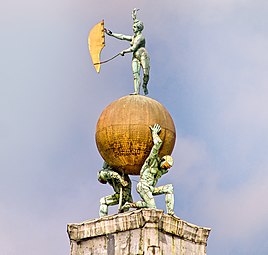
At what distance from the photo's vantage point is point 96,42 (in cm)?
3331

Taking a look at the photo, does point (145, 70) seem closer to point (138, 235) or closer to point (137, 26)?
point (137, 26)

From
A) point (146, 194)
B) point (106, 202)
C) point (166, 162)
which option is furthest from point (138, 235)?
point (166, 162)

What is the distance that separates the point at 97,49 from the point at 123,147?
14.9ft

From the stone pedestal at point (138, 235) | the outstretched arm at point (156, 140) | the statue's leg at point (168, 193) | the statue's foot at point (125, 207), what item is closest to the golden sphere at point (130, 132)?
the outstretched arm at point (156, 140)

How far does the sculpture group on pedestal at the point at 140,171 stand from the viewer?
30.9 meters

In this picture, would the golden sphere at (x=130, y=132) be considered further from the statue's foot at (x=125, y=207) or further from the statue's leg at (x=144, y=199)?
the statue's foot at (x=125, y=207)

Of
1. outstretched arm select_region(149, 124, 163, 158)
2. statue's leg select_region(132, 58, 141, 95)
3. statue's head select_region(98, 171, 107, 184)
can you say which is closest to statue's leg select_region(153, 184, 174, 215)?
outstretched arm select_region(149, 124, 163, 158)

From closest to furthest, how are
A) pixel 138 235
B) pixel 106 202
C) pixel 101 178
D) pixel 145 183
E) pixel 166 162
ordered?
1. pixel 138 235
2. pixel 145 183
3. pixel 166 162
4. pixel 106 202
5. pixel 101 178

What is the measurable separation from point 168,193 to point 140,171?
4.35ft

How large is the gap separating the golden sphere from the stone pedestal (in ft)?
7.08

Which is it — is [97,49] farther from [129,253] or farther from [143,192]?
[129,253]

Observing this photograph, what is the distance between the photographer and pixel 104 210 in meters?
31.8

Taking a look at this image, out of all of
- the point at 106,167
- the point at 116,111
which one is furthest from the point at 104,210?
the point at 116,111

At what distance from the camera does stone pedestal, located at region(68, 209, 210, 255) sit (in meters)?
29.5
